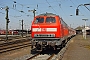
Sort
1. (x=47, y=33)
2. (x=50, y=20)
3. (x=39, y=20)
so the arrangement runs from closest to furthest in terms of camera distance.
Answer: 1. (x=47, y=33)
2. (x=50, y=20)
3. (x=39, y=20)

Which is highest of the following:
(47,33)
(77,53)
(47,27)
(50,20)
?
(50,20)

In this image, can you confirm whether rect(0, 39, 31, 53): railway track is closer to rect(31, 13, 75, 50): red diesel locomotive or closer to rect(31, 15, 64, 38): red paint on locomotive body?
rect(31, 13, 75, 50): red diesel locomotive

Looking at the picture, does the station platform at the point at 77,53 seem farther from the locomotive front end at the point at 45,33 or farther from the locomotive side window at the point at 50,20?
the locomotive side window at the point at 50,20

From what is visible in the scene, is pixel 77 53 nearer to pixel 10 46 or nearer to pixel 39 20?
pixel 39 20

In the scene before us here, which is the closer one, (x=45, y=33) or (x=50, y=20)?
(x=45, y=33)

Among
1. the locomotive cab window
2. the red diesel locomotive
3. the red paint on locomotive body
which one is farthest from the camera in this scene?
the locomotive cab window

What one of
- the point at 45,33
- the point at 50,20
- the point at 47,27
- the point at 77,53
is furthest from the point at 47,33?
the point at 77,53

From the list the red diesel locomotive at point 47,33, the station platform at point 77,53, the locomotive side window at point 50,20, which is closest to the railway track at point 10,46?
the red diesel locomotive at point 47,33

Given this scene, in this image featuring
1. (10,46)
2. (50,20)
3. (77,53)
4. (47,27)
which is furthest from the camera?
(10,46)

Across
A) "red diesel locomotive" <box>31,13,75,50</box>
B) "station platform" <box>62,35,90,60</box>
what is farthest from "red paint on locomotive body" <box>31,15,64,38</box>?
"station platform" <box>62,35,90,60</box>

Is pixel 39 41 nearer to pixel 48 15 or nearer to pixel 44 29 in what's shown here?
pixel 44 29

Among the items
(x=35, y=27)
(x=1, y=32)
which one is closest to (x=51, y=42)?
(x=35, y=27)

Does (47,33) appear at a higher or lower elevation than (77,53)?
higher

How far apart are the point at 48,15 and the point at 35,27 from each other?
Answer: 1708 mm
